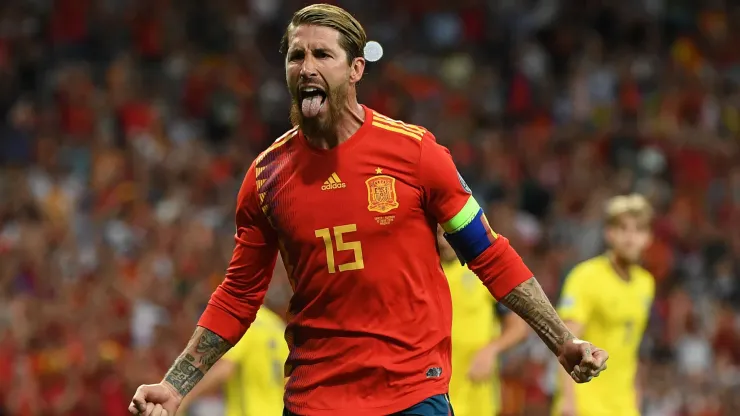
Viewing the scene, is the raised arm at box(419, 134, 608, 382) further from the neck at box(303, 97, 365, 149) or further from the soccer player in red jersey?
the neck at box(303, 97, 365, 149)

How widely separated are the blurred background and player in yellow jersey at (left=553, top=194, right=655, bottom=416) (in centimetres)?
266

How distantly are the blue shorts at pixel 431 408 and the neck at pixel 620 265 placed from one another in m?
3.99

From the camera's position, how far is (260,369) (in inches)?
305

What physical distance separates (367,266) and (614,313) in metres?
4.02

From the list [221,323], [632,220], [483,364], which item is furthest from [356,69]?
[632,220]

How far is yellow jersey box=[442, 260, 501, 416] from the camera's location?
8477mm

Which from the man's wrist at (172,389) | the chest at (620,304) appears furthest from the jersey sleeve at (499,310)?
the man's wrist at (172,389)

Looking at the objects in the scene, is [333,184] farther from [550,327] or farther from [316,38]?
[550,327]

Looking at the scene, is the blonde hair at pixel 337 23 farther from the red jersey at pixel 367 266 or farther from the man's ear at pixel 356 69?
the red jersey at pixel 367 266

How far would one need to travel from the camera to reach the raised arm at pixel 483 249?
4594 mm

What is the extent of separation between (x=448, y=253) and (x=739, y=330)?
5.44 m

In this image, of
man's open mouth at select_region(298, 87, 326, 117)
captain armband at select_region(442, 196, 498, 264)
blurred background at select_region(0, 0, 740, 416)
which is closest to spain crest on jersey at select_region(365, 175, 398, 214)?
captain armband at select_region(442, 196, 498, 264)

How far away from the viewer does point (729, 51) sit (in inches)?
618

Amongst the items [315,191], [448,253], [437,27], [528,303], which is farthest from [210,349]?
[437,27]
